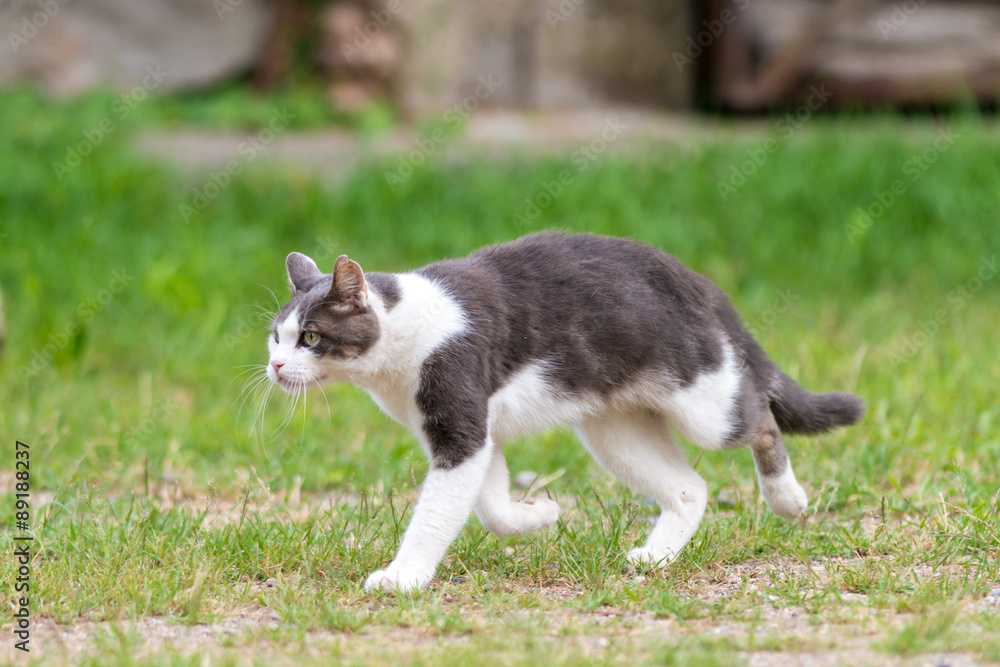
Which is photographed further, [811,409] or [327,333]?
[811,409]

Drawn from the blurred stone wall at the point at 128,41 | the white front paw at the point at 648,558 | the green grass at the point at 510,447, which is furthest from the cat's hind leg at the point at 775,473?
the blurred stone wall at the point at 128,41

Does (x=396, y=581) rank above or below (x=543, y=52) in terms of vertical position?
above

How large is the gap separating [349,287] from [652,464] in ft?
3.79

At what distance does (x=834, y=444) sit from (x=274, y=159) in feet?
16.6

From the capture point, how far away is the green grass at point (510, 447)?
9.90 feet

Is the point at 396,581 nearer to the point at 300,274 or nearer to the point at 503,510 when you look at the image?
the point at 503,510

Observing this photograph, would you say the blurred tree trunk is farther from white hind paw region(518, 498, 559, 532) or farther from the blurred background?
white hind paw region(518, 498, 559, 532)

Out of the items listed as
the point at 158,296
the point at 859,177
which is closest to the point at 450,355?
the point at 158,296

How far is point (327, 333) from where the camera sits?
326 cm

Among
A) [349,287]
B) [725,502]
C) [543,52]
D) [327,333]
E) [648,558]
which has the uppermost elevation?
[349,287]

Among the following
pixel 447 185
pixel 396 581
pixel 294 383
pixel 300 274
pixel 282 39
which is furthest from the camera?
pixel 282 39

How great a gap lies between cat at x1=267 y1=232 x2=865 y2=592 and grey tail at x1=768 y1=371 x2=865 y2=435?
0.04 m

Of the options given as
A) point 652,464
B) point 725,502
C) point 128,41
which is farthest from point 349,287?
point 128,41

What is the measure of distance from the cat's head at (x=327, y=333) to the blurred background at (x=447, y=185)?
4.33 feet
